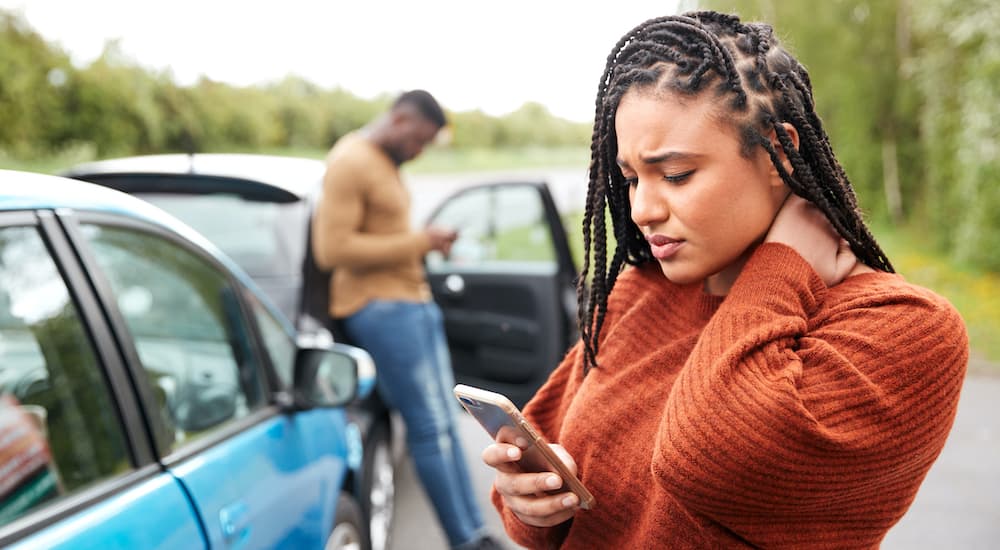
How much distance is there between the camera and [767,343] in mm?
1075

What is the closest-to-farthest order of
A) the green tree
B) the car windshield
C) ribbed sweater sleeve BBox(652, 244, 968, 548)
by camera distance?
ribbed sweater sleeve BBox(652, 244, 968, 548), the car windshield, the green tree

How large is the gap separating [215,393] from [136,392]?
53cm

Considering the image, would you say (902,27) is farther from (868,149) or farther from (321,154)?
(321,154)

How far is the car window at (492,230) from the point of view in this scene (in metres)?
4.86

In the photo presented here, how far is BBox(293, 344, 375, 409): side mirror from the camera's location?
95.7 inches

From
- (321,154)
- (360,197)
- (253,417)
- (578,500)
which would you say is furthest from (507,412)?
(321,154)

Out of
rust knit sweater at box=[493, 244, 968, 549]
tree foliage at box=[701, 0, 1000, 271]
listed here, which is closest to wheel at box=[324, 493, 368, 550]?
rust knit sweater at box=[493, 244, 968, 549]

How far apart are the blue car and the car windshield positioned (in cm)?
155

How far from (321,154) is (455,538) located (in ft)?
97.6

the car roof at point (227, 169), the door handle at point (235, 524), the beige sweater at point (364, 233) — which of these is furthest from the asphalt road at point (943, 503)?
the door handle at point (235, 524)

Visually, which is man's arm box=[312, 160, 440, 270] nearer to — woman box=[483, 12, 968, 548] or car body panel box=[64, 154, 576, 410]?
car body panel box=[64, 154, 576, 410]

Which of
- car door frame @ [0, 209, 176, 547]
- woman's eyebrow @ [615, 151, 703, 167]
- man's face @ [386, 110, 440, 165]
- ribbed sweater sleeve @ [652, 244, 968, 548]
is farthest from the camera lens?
man's face @ [386, 110, 440, 165]

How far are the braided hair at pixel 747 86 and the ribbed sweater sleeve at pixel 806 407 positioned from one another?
12 cm

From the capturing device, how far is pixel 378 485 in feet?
12.3
